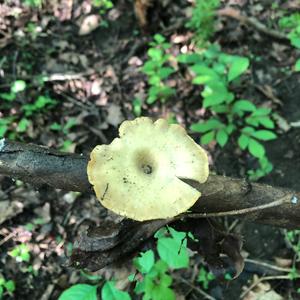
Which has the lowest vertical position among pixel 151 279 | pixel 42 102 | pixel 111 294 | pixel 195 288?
pixel 195 288

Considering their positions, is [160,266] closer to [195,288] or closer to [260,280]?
[195,288]

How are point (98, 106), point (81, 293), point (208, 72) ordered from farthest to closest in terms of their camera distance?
1. point (98, 106)
2. point (208, 72)
3. point (81, 293)

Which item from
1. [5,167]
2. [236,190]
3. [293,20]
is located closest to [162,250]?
[236,190]

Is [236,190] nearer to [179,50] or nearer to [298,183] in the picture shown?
[298,183]

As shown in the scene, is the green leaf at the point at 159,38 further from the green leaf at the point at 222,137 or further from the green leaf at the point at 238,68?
the green leaf at the point at 222,137

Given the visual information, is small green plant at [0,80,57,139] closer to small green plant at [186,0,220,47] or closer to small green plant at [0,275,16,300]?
small green plant at [0,275,16,300]

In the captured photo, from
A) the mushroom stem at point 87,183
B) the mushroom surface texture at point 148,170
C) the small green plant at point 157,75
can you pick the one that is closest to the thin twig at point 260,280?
the mushroom stem at point 87,183

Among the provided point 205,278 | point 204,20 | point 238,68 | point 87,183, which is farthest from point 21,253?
point 204,20
